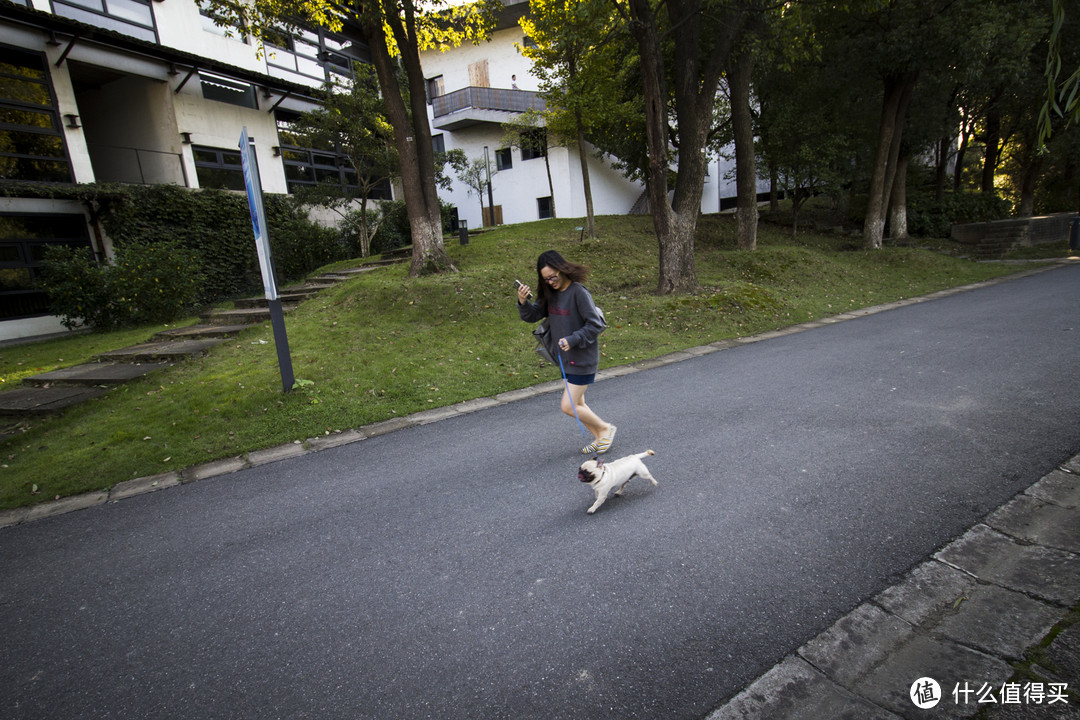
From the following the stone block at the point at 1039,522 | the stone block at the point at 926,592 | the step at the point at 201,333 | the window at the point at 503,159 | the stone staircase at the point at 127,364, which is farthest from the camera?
the window at the point at 503,159

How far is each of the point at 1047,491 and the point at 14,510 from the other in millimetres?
7902

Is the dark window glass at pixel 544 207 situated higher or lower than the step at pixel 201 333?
higher

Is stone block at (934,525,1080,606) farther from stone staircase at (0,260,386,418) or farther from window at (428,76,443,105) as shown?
window at (428,76,443,105)

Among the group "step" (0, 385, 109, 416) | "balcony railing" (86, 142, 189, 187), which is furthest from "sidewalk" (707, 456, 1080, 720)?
"balcony railing" (86, 142, 189, 187)

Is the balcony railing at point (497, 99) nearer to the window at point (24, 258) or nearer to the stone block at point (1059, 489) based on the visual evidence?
the window at point (24, 258)

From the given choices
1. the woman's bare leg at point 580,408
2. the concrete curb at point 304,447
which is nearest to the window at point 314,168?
the concrete curb at point 304,447

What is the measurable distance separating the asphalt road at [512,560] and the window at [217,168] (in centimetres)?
1694

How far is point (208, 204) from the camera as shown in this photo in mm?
15984

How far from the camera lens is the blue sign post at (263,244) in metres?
6.05

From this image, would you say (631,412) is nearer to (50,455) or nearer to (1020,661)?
(1020,661)

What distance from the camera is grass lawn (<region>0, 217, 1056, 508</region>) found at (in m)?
5.54

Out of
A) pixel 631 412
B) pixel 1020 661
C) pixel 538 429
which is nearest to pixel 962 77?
pixel 631 412

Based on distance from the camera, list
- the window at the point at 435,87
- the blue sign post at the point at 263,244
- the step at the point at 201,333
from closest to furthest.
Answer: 1. the blue sign post at the point at 263,244
2. the step at the point at 201,333
3. the window at the point at 435,87

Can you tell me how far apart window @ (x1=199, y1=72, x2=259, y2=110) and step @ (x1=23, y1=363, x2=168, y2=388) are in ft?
45.9
